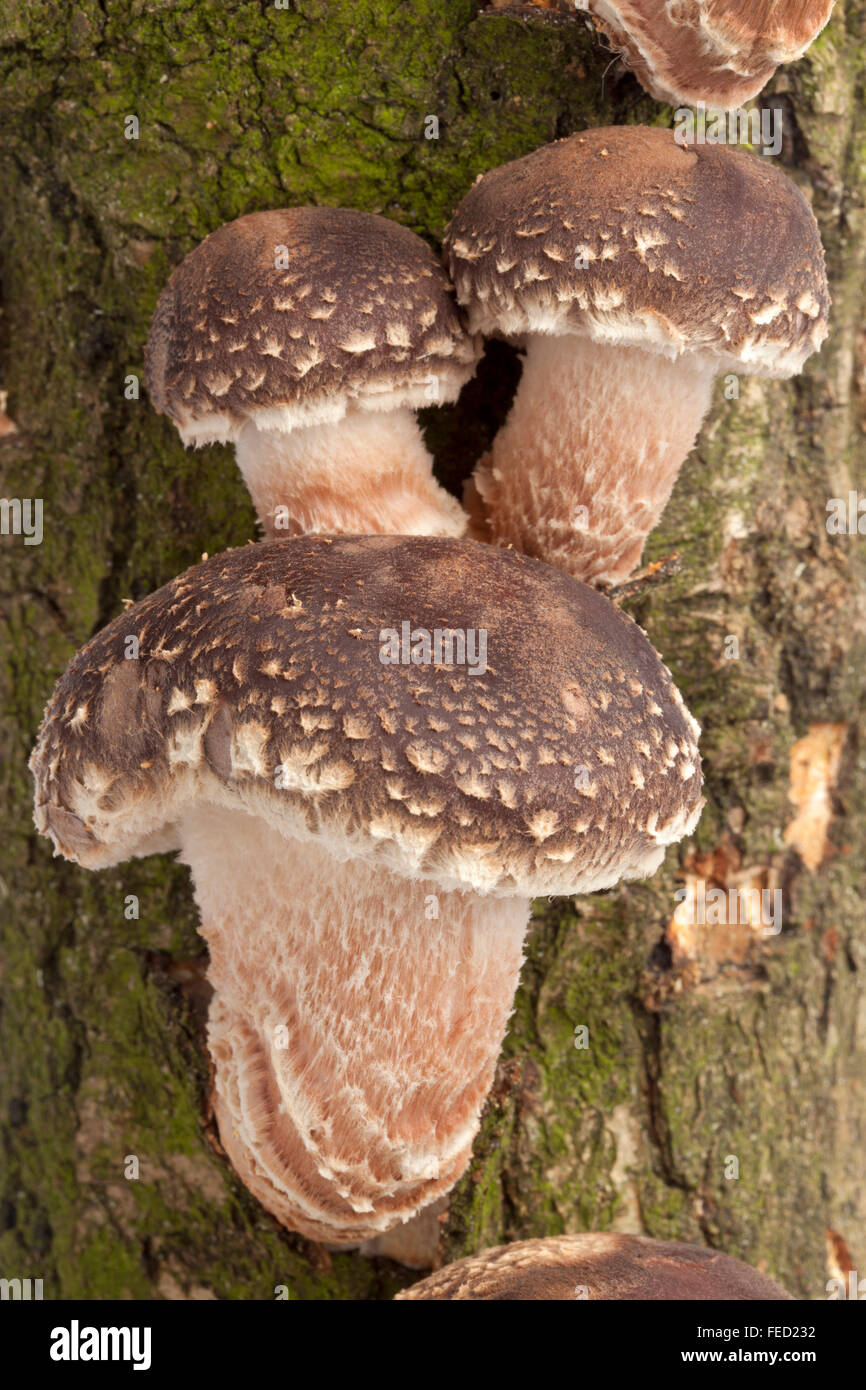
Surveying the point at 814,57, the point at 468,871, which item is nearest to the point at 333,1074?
the point at 468,871

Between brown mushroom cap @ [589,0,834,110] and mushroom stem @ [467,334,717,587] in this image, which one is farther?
mushroom stem @ [467,334,717,587]

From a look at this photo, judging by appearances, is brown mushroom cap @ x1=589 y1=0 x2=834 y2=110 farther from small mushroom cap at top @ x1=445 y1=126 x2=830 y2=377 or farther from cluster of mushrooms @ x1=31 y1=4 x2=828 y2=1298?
small mushroom cap at top @ x1=445 y1=126 x2=830 y2=377

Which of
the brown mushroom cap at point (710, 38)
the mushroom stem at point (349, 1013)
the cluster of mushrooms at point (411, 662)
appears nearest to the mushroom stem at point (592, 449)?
the cluster of mushrooms at point (411, 662)

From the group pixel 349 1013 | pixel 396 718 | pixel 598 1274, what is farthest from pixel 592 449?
pixel 598 1274

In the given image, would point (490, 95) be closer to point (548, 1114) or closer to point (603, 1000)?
point (603, 1000)

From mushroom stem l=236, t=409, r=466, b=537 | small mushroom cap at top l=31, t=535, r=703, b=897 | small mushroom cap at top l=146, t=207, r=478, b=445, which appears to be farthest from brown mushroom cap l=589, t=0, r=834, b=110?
small mushroom cap at top l=31, t=535, r=703, b=897

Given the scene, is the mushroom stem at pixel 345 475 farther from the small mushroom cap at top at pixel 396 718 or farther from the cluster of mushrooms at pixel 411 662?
the small mushroom cap at top at pixel 396 718
